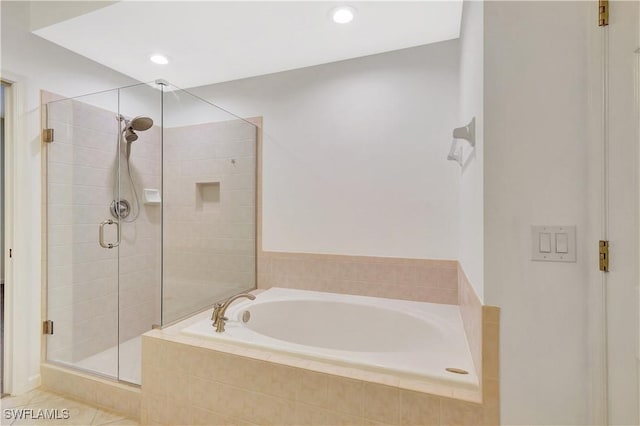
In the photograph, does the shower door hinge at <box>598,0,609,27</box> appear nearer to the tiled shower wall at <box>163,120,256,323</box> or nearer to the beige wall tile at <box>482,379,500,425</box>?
→ the beige wall tile at <box>482,379,500,425</box>

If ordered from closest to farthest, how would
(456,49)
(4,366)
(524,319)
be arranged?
1. (524,319)
2. (4,366)
3. (456,49)

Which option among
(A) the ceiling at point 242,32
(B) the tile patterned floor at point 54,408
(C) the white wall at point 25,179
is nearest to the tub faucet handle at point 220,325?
(B) the tile patterned floor at point 54,408

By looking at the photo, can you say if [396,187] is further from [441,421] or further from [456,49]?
[441,421]

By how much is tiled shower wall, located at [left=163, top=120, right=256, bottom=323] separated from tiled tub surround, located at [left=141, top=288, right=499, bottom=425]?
1.33 feet

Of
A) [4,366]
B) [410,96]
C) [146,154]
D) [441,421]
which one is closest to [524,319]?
[441,421]

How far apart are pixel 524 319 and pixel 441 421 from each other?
0.49 meters

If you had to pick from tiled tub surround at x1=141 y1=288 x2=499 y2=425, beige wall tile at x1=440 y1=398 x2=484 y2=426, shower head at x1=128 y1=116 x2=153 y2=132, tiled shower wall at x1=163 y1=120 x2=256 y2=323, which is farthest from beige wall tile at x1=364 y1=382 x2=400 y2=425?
shower head at x1=128 y1=116 x2=153 y2=132

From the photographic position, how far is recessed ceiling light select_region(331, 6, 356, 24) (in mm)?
1759

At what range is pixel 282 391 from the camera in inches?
52.5

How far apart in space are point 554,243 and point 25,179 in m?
2.90

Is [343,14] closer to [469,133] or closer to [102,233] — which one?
[469,133]

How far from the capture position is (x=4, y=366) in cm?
189

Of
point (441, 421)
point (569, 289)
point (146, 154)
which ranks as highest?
point (146, 154)

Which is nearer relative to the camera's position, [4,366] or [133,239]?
[4,366]
